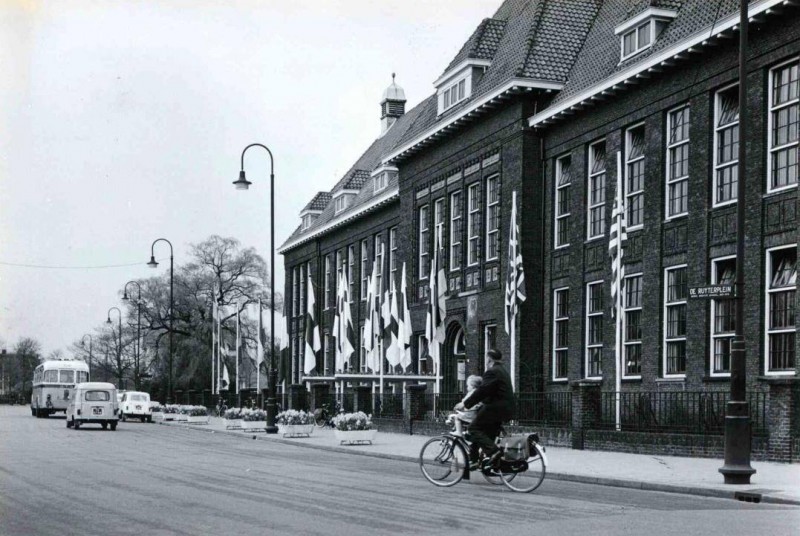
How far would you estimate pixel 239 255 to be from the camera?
9381 cm

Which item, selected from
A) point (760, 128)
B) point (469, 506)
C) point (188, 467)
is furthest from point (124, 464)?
point (760, 128)

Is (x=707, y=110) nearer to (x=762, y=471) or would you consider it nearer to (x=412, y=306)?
(x=762, y=471)

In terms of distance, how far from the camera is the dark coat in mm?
16547

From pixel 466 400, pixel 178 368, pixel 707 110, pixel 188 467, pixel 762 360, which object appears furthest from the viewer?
pixel 178 368

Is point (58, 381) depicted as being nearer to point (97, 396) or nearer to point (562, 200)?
point (97, 396)

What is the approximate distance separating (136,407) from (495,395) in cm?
4460

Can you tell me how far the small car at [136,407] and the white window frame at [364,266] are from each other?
42.1 feet

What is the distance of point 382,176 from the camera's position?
2190 inches

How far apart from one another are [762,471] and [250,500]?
984cm

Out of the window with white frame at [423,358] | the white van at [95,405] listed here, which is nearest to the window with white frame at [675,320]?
the window with white frame at [423,358]

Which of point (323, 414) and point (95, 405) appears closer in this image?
point (95, 405)

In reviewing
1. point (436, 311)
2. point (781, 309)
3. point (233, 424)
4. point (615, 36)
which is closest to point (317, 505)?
point (781, 309)

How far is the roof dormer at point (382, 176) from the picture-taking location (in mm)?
54000

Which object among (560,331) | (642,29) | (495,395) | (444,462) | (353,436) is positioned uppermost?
(642,29)
